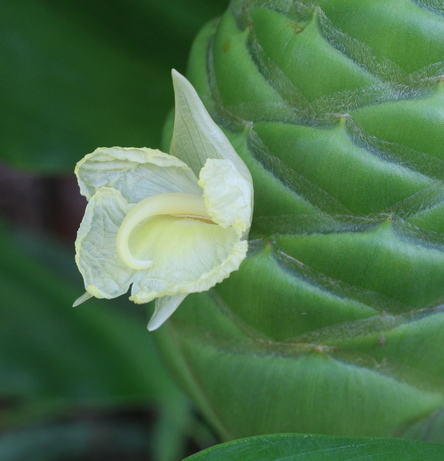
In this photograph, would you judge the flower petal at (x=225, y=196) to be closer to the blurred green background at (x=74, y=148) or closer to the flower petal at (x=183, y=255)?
the flower petal at (x=183, y=255)

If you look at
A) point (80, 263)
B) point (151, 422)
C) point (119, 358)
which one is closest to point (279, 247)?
point (80, 263)

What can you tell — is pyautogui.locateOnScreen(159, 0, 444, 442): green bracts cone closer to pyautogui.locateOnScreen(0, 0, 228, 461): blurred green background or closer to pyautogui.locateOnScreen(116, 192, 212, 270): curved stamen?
pyautogui.locateOnScreen(116, 192, 212, 270): curved stamen

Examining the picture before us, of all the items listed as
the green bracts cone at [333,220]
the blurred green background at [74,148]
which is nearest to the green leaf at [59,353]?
the blurred green background at [74,148]

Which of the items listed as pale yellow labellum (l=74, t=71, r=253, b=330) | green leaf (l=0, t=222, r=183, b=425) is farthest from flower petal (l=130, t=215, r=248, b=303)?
green leaf (l=0, t=222, r=183, b=425)

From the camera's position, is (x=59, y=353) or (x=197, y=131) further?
(x=59, y=353)

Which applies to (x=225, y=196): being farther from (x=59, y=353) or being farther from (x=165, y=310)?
(x=59, y=353)

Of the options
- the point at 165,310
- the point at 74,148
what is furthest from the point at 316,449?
the point at 74,148

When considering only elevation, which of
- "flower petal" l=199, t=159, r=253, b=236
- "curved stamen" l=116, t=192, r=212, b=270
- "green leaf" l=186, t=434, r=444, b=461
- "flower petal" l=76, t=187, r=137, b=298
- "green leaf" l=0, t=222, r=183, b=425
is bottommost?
"green leaf" l=0, t=222, r=183, b=425
